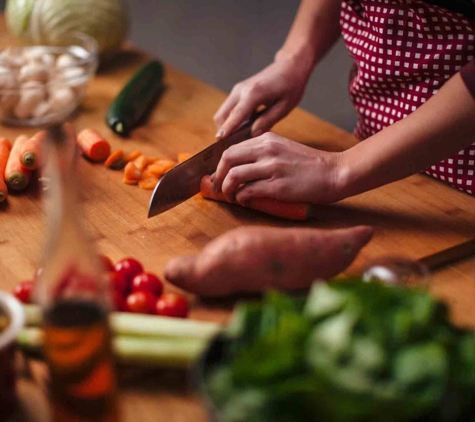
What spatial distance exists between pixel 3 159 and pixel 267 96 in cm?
69

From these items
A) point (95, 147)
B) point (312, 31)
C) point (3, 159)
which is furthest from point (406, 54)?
point (3, 159)

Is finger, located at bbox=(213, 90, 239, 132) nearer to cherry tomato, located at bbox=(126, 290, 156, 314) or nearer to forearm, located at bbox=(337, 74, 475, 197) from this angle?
forearm, located at bbox=(337, 74, 475, 197)

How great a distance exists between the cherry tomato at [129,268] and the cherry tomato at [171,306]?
10 centimetres

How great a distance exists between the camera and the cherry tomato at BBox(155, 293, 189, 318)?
42.7 inches

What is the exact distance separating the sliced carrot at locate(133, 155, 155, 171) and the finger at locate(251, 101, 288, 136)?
0.27 metres

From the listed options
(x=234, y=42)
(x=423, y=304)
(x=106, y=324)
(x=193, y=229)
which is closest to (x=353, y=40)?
(x=193, y=229)

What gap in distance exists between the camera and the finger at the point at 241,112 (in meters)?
1.70

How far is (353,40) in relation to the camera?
1.73 metres

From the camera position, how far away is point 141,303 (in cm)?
108

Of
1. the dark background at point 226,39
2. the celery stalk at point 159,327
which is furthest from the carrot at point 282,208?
the dark background at point 226,39

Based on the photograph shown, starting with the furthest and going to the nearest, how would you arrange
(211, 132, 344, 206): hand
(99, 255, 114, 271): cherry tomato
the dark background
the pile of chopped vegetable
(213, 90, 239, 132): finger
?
the dark background → (213, 90, 239, 132): finger → (211, 132, 344, 206): hand → (99, 255, 114, 271): cherry tomato → the pile of chopped vegetable

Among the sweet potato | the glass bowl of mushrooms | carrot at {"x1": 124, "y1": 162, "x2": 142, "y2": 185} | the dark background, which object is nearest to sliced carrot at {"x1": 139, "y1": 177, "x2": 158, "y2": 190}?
carrot at {"x1": 124, "y1": 162, "x2": 142, "y2": 185}

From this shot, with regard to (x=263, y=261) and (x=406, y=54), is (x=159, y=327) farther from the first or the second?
(x=406, y=54)

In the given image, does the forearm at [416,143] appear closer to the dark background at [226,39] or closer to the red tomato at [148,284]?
the red tomato at [148,284]
